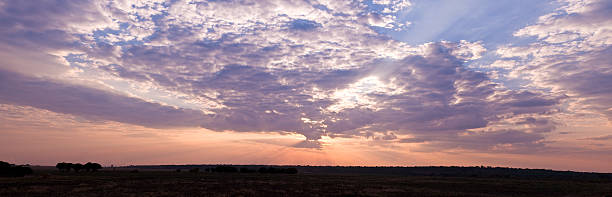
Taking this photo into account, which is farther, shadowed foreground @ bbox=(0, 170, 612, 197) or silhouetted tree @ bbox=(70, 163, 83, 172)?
silhouetted tree @ bbox=(70, 163, 83, 172)

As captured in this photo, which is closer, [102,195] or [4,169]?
[102,195]

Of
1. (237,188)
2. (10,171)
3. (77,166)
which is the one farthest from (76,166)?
(237,188)

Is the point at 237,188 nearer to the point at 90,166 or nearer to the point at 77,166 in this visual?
the point at 77,166

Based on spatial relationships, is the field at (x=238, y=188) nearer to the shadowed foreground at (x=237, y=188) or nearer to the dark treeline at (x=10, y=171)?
the shadowed foreground at (x=237, y=188)

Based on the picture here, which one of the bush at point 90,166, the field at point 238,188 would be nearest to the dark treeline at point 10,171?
the field at point 238,188

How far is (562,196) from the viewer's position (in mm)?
49094

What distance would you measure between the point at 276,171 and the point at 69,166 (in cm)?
6640

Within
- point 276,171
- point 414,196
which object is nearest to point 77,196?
point 414,196

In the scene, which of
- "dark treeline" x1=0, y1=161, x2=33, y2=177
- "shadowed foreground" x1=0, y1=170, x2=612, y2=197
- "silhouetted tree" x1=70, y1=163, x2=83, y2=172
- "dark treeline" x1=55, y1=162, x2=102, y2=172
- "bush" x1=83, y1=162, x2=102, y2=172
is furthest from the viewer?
"bush" x1=83, y1=162, x2=102, y2=172

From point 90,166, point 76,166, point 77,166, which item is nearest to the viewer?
point 76,166

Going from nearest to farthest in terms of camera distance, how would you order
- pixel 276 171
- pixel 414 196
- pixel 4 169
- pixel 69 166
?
pixel 414 196, pixel 4 169, pixel 69 166, pixel 276 171

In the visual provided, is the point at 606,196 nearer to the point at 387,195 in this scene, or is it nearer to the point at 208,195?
the point at 387,195

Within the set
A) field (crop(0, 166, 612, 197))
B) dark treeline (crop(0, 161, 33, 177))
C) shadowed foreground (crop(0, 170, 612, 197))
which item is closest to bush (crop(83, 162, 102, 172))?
dark treeline (crop(0, 161, 33, 177))

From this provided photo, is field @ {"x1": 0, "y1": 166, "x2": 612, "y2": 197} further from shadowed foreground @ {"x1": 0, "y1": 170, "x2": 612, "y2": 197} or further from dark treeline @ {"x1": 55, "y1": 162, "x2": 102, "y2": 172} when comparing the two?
dark treeline @ {"x1": 55, "y1": 162, "x2": 102, "y2": 172}
